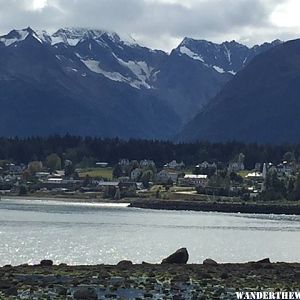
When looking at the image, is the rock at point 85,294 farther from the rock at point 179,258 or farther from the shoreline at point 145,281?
the rock at point 179,258

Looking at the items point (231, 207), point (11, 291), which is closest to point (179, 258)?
point (11, 291)

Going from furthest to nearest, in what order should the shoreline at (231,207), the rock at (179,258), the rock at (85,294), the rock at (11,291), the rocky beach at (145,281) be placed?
the shoreline at (231,207), the rock at (179,258), the rocky beach at (145,281), the rock at (11,291), the rock at (85,294)

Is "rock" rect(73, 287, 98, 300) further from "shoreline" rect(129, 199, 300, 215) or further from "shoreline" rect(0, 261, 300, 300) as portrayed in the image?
"shoreline" rect(129, 199, 300, 215)

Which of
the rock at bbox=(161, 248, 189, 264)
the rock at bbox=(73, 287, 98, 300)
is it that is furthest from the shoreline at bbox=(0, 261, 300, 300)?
the rock at bbox=(161, 248, 189, 264)

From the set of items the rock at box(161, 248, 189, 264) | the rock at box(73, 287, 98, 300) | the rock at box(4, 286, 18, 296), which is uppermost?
the rock at box(161, 248, 189, 264)

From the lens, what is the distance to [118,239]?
326ft

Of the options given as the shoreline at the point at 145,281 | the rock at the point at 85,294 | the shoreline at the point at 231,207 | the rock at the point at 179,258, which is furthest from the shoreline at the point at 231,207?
the rock at the point at 85,294

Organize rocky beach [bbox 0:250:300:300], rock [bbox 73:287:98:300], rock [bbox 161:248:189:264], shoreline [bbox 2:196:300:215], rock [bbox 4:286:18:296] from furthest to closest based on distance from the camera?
shoreline [bbox 2:196:300:215], rock [bbox 161:248:189:264], rocky beach [bbox 0:250:300:300], rock [bbox 4:286:18:296], rock [bbox 73:287:98:300]

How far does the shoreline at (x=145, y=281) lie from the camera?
4366 cm

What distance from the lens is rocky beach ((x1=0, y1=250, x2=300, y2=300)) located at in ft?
143

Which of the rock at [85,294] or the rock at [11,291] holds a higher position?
the rock at [85,294]

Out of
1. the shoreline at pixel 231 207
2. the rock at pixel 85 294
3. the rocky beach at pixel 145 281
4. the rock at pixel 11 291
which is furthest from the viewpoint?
the shoreline at pixel 231 207

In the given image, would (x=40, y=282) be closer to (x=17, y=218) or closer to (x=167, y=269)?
(x=167, y=269)

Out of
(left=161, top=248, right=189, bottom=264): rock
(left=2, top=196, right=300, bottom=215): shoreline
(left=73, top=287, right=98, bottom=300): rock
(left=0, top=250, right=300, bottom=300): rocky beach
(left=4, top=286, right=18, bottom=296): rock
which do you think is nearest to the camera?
(left=73, top=287, right=98, bottom=300): rock
